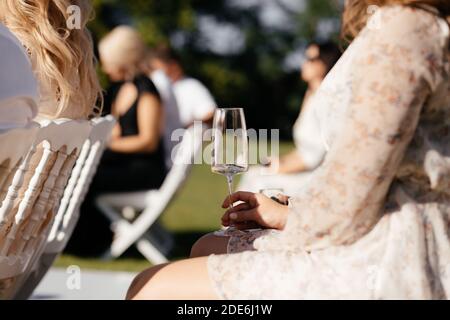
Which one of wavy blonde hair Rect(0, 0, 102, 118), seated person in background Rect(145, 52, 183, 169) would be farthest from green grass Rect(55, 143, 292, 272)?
wavy blonde hair Rect(0, 0, 102, 118)

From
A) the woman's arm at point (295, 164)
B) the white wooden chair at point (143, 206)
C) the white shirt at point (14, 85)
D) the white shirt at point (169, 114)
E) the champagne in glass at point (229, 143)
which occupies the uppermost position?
the white shirt at point (14, 85)

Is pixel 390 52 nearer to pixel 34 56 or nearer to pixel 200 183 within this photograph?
pixel 34 56

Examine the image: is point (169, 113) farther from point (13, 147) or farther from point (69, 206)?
point (13, 147)

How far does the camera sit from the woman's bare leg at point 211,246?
8.86 ft

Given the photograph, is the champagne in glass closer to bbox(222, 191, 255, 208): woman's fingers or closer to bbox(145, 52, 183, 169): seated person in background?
bbox(222, 191, 255, 208): woman's fingers

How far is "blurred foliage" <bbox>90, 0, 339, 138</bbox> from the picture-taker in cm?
3922

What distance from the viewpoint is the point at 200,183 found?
18.0 m

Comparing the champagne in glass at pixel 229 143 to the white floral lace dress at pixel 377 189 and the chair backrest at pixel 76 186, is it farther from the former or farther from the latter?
the chair backrest at pixel 76 186

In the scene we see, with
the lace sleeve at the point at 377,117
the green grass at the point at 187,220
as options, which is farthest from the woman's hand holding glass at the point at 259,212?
the green grass at the point at 187,220

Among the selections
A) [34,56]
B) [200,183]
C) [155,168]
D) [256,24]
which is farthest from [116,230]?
[256,24]

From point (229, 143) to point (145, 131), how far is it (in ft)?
15.9

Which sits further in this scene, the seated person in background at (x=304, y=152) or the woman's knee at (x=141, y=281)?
the seated person in background at (x=304, y=152)

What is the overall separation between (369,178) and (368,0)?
1.76 ft

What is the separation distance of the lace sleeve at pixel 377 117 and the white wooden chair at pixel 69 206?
179cm
